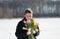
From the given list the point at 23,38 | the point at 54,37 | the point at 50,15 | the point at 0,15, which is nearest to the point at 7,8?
the point at 0,15

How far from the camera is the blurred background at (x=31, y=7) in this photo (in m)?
31.3

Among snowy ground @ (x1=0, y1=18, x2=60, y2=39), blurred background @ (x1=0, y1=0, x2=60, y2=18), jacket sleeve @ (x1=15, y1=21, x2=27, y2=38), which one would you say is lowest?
blurred background @ (x1=0, y1=0, x2=60, y2=18)

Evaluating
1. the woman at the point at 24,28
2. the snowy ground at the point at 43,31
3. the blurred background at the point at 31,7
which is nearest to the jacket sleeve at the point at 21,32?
the woman at the point at 24,28

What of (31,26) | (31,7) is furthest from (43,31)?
(31,7)

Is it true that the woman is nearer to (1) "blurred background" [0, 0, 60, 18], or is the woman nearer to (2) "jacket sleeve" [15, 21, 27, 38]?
(2) "jacket sleeve" [15, 21, 27, 38]

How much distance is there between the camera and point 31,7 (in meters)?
32.5

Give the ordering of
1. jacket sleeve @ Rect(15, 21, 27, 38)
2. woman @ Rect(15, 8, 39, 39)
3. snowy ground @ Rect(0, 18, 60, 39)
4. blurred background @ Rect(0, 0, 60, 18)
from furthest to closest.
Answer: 1. blurred background @ Rect(0, 0, 60, 18)
2. snowy ground @ Rect(0, 18, 60, 39)
3. jacket sleeve @ Rect(15, 21, 27, 38)
4. woman @ Rect(15, 8, 39, 39)

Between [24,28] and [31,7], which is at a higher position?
[24,28]

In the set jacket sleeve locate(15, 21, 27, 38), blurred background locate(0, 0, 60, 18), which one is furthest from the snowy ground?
blurred background locate(0, 0, 60, 18)

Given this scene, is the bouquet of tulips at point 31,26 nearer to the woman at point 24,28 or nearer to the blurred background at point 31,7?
the woman at point 24,28

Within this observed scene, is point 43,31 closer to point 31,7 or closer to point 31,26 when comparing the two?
point 31,26

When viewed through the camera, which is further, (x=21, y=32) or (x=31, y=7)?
(x=31, y=7)

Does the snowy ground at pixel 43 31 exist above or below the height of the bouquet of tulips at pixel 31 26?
below

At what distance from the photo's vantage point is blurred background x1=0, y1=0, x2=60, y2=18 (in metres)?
31.3
